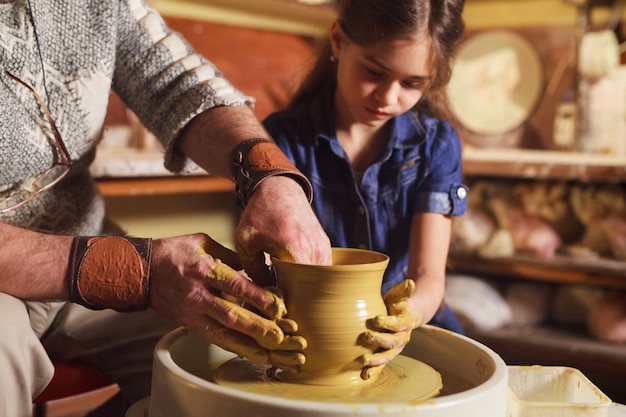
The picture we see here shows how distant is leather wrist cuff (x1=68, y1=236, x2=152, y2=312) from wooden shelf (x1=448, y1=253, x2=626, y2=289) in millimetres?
1481

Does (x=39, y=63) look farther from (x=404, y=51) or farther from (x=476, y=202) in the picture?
(x=476, y=202)

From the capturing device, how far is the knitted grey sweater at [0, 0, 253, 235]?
1131mm

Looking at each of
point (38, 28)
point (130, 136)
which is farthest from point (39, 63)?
point (130, 136)

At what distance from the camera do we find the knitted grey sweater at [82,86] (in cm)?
113

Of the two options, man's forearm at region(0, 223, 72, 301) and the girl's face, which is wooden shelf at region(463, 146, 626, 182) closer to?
the girl's face

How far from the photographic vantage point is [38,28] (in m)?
1.14

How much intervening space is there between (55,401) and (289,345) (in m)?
0.44

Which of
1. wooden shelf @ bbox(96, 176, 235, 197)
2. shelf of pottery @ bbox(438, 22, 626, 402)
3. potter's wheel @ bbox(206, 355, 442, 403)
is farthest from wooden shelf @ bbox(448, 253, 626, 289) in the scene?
potter's wheel @ bbox(206, 355, 442, 403)

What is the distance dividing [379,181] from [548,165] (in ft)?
3.67

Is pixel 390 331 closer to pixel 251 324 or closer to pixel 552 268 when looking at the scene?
pixel 251 324

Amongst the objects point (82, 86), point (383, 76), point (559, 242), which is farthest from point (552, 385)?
point (559, 242)

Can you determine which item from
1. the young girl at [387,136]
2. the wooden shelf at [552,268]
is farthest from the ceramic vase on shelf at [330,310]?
the wooden shelf at [552,268]

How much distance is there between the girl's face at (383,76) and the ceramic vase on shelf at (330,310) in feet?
1.59

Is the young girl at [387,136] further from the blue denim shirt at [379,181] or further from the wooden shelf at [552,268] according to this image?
the wooden shelf at [552,268]
